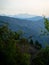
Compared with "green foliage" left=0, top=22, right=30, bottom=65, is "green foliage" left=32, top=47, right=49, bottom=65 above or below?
below

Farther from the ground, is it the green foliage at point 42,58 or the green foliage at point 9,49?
the green foliage at point 9,49

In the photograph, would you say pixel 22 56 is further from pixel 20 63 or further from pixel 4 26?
pixel 4 26

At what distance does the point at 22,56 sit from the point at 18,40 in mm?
887

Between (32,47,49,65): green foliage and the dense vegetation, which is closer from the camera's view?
the dense vegetation

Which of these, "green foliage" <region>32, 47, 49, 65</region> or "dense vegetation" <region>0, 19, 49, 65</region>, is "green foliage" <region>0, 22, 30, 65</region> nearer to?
"dense vegetation" <region>0, 19, 49, 65</region>

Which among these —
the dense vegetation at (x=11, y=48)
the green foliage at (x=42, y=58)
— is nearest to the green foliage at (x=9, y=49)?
the dense vegetation at (x=11, y=48)

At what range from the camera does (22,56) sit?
34.9 ft

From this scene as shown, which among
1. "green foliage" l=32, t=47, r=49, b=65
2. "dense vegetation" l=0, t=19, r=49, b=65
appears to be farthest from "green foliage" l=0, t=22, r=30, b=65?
"green foliage" l=32, t=47, r=49, b=65

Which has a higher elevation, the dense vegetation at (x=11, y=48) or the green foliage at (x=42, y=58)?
the dense vegetation at (x=11, y=48)

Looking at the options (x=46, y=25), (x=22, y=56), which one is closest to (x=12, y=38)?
(x=22, y=56)

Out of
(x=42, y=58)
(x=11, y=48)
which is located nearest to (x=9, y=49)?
(x=11, y=48)

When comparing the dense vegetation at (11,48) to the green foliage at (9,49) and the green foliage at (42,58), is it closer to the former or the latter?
the green foliage at (9,49)

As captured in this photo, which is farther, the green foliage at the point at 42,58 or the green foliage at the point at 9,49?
the green foliage at the point at 42,58

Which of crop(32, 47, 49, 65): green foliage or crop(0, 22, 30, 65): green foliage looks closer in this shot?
crop(0, 22, 30, 65): green foliage
